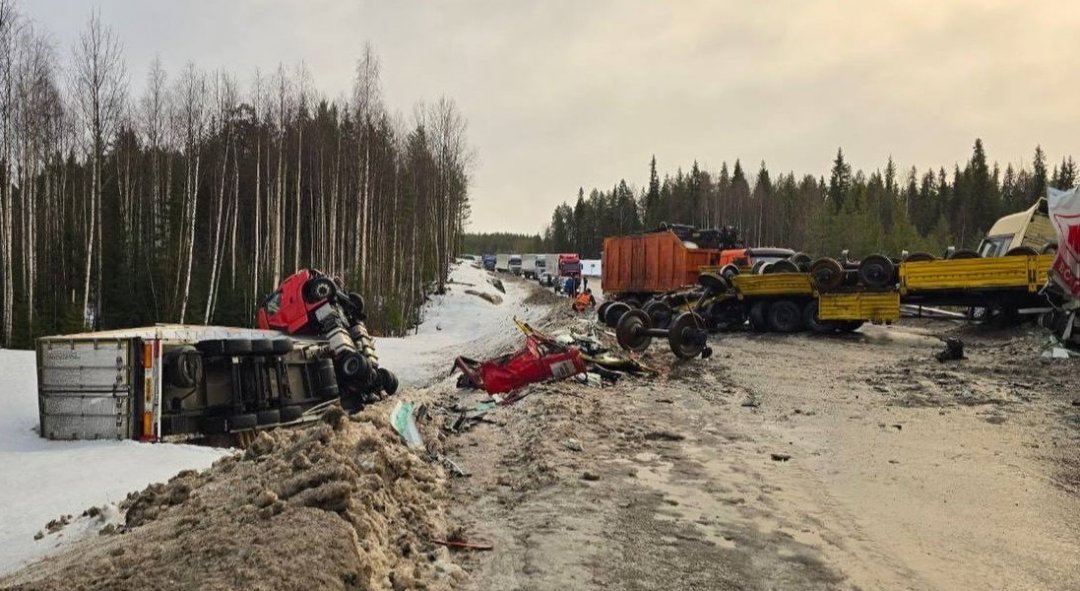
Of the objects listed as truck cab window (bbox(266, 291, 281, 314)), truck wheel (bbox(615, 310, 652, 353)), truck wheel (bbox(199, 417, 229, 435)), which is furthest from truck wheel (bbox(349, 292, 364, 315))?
truck wheel (bbox(615, 310, 652, 353))

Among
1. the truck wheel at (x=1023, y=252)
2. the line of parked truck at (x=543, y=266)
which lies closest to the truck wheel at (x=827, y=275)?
the truck wheel at (x=1023, y=252)

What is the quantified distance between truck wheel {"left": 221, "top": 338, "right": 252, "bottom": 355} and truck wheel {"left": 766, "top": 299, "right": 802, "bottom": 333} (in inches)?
493

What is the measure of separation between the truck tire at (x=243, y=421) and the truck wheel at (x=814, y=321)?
41.0ft

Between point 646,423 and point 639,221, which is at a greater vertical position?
point 639,221

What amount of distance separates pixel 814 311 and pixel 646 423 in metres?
10.7

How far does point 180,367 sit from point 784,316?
534 inches

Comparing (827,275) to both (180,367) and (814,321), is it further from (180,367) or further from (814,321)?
(180,367)

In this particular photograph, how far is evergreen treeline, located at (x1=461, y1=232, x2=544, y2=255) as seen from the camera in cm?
13875

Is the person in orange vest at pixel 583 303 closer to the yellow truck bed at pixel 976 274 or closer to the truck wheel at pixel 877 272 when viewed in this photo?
the truck wheel at pixel 877 272

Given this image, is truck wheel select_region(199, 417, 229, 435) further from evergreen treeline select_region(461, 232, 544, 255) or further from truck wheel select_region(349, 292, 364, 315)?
evergreen treeline select_region(461, 232, 544, 255)

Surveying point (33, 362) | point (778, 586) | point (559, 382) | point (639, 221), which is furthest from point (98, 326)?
point (639, 221)

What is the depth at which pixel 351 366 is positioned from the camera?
Result: 11.3 meters

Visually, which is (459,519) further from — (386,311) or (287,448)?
(386,311)

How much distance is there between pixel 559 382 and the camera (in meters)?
10.1
